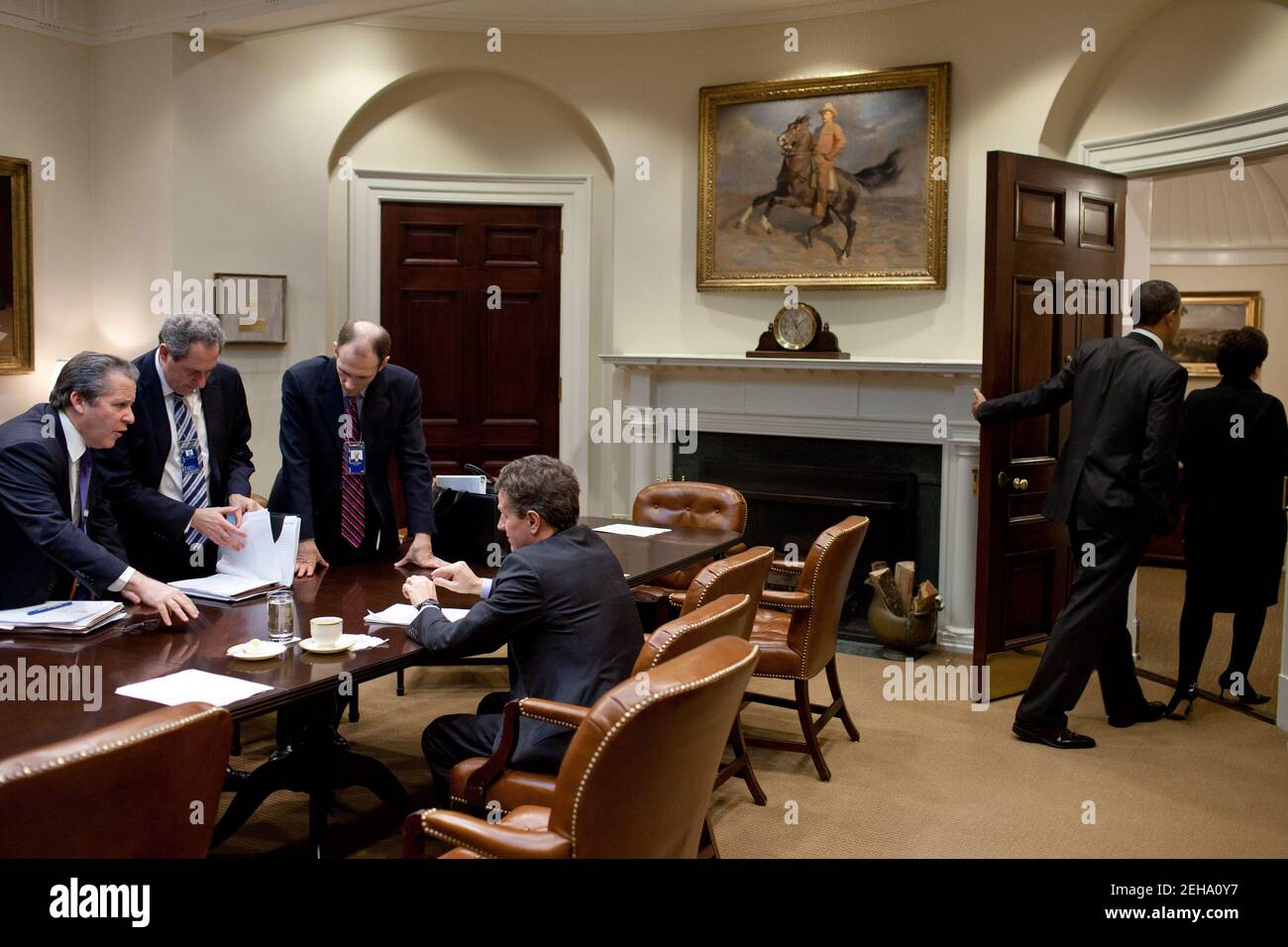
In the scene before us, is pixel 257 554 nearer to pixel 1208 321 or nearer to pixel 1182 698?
pixel 1182 698

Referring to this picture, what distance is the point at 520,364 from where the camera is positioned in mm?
7543

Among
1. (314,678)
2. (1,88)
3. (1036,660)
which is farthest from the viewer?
(1,88)

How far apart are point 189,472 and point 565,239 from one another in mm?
3900

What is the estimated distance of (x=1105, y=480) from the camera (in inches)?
184

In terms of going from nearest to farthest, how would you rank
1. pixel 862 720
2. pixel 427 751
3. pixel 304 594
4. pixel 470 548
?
pixel 427 751 < pixel 304 594 < pixel 470 548 < pixel 862 720

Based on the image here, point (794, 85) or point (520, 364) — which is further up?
point (794, 85)

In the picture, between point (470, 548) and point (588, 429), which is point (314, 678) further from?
point (588, 429)

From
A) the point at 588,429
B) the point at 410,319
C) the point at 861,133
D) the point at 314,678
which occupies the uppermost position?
the point at 861,133

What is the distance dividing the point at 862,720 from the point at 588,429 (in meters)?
3.01

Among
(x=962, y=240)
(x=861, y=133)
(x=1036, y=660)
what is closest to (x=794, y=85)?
(x=861, y=133)

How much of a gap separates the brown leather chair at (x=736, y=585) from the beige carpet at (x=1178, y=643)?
2.69 m

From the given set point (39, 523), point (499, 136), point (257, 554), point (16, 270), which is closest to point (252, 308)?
point (16, 270)

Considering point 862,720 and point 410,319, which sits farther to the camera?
point 410,319

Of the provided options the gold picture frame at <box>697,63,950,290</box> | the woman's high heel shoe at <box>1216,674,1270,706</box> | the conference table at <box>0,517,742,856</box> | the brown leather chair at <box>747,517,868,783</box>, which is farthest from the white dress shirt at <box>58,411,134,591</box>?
the woman's high heel shoe at <box>1216,674,1270,706</box>
